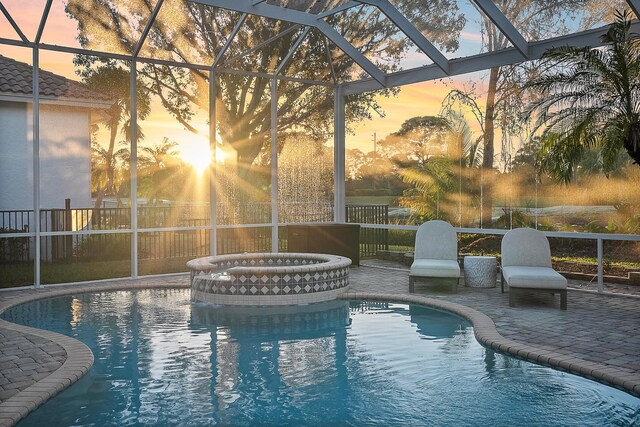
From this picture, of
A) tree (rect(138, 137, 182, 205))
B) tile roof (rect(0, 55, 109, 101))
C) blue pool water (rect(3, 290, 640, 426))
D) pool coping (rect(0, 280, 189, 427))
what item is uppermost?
tile roof (rect(0, 55, 109, 101))

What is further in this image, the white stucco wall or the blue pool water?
the white stucco wall

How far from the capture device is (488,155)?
10.9 meters

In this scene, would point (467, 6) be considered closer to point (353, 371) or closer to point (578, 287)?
point (578, 287)

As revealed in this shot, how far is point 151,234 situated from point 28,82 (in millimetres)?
3477

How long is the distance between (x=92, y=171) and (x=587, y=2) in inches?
339

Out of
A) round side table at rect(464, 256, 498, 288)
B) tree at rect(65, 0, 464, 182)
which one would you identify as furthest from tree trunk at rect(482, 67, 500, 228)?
round side table at rect(464, 256, 498, 288)

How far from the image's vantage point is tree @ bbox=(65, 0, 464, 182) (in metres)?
10.4

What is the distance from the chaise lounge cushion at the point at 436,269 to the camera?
9.28 meters

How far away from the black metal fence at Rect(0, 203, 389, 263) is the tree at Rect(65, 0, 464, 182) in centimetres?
143

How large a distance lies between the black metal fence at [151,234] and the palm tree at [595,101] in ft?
15.0

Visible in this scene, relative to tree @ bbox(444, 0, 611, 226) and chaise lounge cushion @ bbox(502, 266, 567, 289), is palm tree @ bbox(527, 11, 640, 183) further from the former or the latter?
chaise lounge cushion @ bbox(502, 266, 567, 289)

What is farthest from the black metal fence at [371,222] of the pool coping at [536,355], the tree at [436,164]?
the pool coping at [536,355]

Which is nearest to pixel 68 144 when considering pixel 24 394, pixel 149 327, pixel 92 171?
pixel 92 171

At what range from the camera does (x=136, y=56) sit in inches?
424
